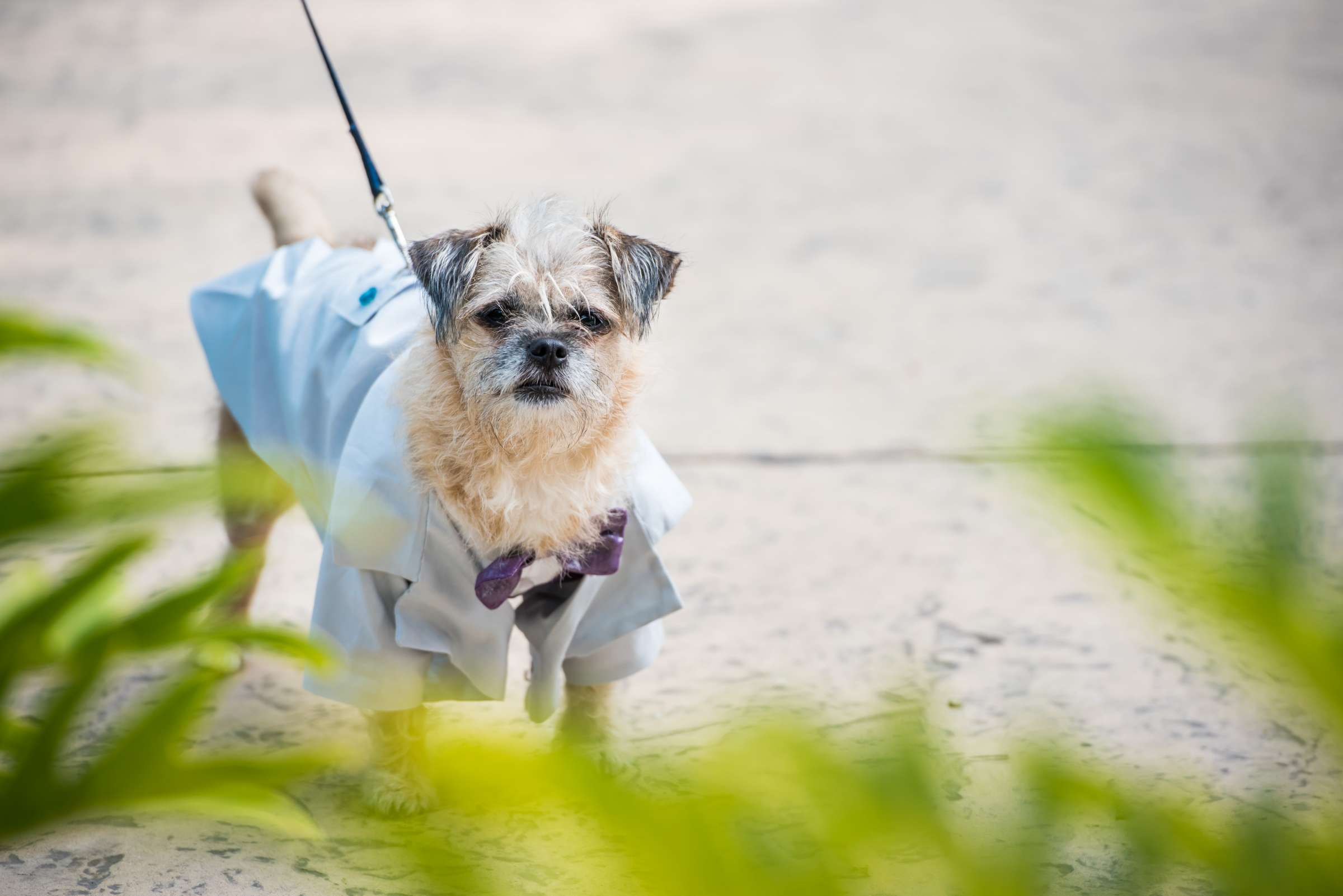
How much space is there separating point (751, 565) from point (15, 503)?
3203 millimetres

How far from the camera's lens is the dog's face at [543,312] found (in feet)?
7.76

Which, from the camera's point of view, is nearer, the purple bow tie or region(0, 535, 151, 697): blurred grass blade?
region(0, 535, 151, 697): blurred grass blade

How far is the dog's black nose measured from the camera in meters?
2.37

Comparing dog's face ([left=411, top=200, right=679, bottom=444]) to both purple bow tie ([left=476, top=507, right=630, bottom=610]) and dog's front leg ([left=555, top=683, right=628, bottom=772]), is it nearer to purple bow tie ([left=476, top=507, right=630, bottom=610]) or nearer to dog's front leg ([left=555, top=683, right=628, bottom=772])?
purple bow tie ([left=476, top=507, right=630, bottom=610])

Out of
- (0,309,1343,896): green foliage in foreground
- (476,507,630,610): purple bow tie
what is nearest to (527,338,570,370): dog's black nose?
(476,507,630,610): purple bow tie

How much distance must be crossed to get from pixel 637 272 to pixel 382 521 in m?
0.73

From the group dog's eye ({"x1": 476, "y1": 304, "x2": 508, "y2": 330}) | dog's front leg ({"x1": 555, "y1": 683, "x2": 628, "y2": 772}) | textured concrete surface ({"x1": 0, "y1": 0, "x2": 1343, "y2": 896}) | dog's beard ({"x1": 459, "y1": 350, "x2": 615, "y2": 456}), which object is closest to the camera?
dog's beard ({"x1": 459, "y1": 350, "x2": 615, "y2": 456})

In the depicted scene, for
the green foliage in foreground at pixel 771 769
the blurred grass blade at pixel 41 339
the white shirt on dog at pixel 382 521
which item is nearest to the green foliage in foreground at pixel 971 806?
the green foliage in foreground at pixel 771 769

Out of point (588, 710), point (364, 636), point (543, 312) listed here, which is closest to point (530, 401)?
point (543, 312)

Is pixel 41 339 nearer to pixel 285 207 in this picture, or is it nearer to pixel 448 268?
pixel 448 268

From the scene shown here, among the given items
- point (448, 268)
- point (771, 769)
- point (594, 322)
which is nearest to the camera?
point (771, 769)

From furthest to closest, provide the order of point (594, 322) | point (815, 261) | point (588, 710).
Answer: point (815, 261)
point (588, 710)
point (594, 322)

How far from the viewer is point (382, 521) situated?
232 centimetres

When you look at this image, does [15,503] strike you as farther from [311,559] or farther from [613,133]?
[613,133]
